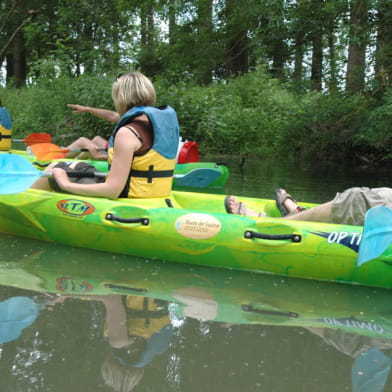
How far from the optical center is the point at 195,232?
3.28 m

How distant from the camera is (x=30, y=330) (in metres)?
2.30

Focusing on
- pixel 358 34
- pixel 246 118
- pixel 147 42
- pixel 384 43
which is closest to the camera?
pixel 358 34

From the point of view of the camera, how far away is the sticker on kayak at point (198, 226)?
10.7 feet

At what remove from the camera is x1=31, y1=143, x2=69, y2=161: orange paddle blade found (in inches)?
237

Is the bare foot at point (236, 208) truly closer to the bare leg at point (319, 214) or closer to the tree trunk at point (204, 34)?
the bare leg at point (319, 214)

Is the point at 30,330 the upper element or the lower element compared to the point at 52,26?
lower

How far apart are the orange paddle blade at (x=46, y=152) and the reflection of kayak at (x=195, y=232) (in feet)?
7.23

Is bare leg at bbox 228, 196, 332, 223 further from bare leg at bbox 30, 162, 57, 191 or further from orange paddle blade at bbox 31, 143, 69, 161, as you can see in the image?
orange paddle blade at bbox 31, 143, 69, 161

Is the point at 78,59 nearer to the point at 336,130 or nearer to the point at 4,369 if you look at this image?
the point at 336,130

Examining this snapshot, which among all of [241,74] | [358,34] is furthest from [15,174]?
[241,74]

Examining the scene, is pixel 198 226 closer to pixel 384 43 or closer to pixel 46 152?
pixel 46 152

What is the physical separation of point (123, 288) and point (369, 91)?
6069 millimetres

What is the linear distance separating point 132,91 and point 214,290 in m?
1.28

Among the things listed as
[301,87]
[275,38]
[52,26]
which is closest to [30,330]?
[275,38]
